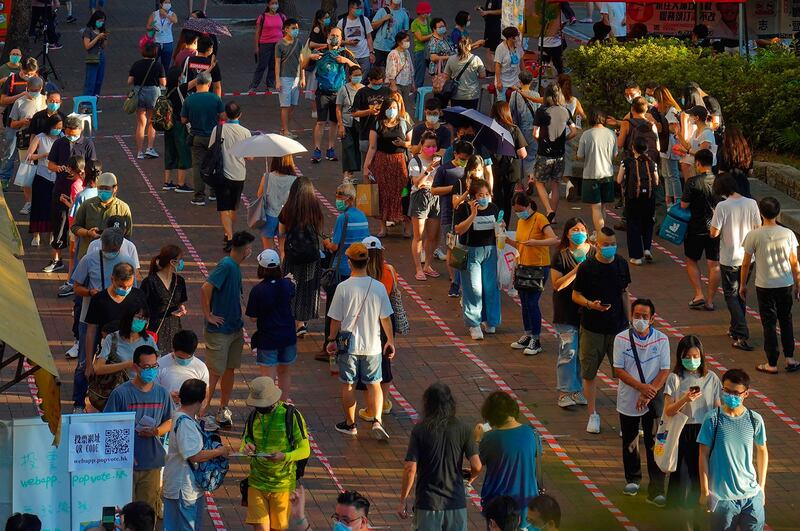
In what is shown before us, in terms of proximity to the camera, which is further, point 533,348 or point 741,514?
point 533,348

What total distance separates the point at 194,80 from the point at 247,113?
518cm

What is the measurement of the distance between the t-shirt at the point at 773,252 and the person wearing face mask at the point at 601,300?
77.6 inches

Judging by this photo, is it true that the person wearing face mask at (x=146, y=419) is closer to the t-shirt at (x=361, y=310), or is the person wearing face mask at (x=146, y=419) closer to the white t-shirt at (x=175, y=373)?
the white t-shirt at (x=175, y=373)

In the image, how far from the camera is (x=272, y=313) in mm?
13188

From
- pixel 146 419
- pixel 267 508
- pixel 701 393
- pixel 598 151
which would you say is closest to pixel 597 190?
pixel 598 151

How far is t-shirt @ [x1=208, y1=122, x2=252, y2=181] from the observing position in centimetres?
1822

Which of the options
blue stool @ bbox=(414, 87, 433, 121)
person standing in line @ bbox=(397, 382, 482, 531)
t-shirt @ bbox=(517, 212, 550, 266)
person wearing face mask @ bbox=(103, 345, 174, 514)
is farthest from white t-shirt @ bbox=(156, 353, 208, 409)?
blue stool @ bbox=(414, 87, 433, 121)

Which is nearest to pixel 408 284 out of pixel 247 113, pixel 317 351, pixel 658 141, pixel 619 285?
pixel 317 351

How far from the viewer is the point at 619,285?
13.2 meters

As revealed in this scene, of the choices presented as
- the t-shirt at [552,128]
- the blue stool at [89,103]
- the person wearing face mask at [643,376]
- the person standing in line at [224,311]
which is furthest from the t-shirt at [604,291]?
the blue stool at [89,103]

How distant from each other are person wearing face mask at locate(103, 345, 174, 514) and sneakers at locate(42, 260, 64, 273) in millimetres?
7143

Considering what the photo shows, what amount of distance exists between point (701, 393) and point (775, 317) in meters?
3.74

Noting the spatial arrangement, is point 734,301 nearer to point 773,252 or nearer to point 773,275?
point 773,275

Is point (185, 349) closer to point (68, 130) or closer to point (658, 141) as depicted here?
point (68, 130)
